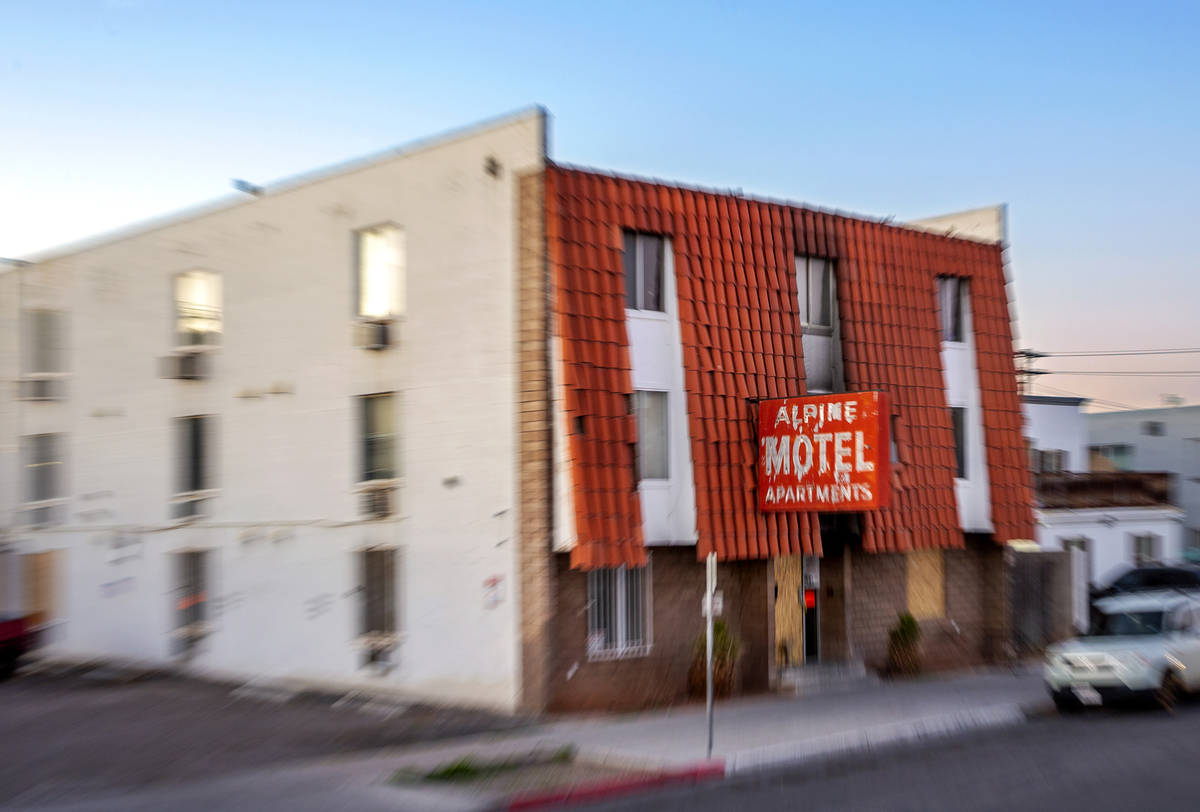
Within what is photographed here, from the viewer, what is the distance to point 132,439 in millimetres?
25328

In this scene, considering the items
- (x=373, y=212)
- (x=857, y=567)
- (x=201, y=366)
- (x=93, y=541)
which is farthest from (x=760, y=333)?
(x=93, y=541)

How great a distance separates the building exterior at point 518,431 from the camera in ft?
59.3

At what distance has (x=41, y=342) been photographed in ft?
91.1

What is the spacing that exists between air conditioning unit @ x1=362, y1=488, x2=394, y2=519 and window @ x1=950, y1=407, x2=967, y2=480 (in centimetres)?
1077

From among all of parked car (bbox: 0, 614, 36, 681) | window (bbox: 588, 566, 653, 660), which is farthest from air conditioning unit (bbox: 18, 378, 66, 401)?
window (bbox: 588, 566, 653, 660)

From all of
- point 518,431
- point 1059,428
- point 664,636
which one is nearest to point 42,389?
point 518,431

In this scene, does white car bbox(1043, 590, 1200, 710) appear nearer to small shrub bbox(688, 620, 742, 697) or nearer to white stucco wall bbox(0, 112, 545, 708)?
small shrub bbox(688, 620, 742, 697)

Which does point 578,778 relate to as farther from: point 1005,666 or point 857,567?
point 1005,666

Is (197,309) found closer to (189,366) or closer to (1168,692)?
(189,366)

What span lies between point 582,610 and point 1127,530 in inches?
879

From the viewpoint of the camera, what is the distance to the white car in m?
17.2

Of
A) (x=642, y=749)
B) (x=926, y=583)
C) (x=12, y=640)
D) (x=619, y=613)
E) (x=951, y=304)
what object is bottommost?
(x=642, y=749)

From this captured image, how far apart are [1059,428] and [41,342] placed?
3188cm

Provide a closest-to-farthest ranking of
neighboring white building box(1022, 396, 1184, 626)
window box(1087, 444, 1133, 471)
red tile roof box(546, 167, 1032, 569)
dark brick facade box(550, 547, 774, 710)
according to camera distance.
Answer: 1. red tile roof box(546, 167, 1032, 569)
2. dark brick facade box(550, 547, 774, 710)
3. neighboring white building box(1022, 396, 1184, 626)
4. window box(1087, 444, 1133, 471)
